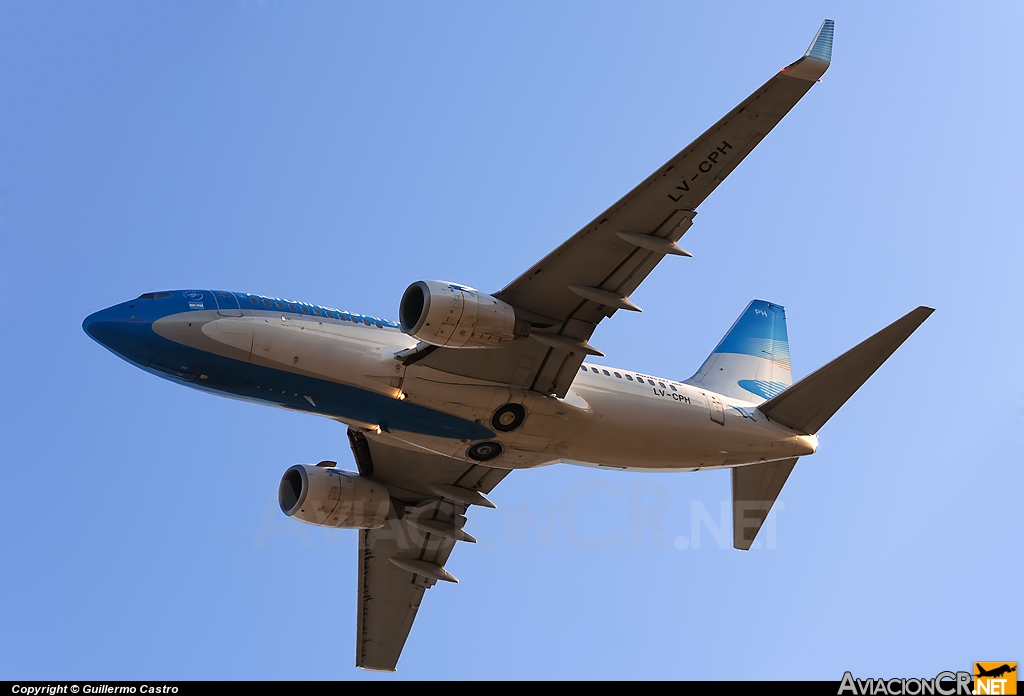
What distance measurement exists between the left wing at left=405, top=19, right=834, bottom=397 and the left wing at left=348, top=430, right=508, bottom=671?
5943mm

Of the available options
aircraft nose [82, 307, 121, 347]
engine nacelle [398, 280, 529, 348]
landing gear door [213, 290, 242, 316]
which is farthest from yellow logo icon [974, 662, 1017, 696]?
aircraft nose [82, 307, 121, 347]

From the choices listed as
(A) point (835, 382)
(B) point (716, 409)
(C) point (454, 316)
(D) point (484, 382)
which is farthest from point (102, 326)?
(A) point (835, 382)

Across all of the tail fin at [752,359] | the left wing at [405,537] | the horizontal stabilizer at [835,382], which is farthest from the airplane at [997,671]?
the left wing at [405,537]

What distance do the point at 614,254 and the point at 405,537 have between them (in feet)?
41.1

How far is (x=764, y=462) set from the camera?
1188 inches

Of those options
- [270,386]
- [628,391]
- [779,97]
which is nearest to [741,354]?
[628,391]

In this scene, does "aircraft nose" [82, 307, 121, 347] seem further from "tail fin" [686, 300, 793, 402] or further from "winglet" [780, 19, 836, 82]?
"tail fin" [686, 300, 793, 402]

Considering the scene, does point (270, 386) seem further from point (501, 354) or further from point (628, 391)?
point (628, 391)

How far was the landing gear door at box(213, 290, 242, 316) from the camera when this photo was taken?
24.5 m

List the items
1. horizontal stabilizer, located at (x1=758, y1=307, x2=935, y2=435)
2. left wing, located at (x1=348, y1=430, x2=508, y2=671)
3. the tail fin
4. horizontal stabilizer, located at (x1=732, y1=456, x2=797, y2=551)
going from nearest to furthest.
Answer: horizontal stabilizer, located at (x1=758, y1=307, x2=935, y2=435)
horizontal stabilizer, located at (x1=732, y1=456, x2=797, y2=551)
left wing, located at (x1=348, y1=430, x2=508, y2=671)
the tail fin

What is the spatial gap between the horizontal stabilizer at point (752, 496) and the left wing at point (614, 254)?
7579 millimetres

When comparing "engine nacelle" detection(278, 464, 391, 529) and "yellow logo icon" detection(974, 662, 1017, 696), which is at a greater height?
"engine nacelle" detection(278, 464, 391, 529)

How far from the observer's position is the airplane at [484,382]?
23.5 metres

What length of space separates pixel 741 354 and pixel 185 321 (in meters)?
18.5
